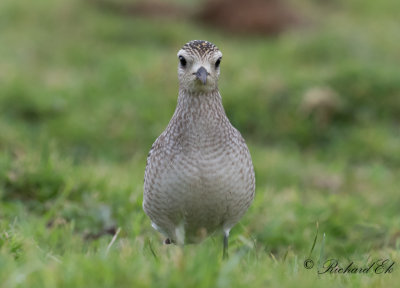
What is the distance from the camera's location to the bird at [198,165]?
14.3 feet

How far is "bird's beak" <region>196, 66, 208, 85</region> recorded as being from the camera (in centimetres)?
441

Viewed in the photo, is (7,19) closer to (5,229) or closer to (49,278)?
(5,229)

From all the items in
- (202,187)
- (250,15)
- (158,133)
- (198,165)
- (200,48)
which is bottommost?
(158,133)

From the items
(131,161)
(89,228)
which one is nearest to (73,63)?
(131,161)

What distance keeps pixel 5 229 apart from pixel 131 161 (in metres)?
4.06

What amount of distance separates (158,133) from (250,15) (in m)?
8.26

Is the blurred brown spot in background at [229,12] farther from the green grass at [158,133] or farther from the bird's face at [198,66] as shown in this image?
the bird's face at [198,66]

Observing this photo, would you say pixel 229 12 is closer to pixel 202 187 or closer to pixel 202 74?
pixel 202 74

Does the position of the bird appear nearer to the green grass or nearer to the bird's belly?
the bird's belly

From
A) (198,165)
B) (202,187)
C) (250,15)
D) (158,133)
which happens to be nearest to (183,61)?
(198,165)

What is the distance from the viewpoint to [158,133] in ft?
31.9

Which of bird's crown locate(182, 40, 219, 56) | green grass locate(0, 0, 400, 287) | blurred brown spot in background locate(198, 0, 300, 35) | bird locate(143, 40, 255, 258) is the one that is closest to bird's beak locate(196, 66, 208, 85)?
bird locate(143, 40, 255, 258)

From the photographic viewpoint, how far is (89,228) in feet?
19.2

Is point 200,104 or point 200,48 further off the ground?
point 200,48
